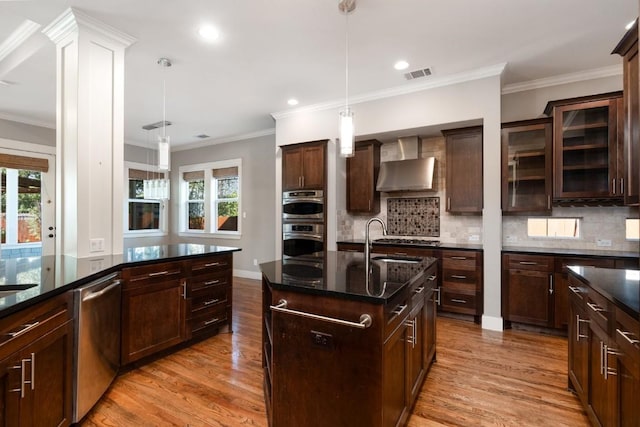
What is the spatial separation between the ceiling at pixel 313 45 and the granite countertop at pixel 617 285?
2.09 m

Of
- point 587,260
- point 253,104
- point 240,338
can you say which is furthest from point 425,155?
point 240,338

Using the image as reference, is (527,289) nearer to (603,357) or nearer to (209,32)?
(603,357)

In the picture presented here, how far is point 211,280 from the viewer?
316 cm

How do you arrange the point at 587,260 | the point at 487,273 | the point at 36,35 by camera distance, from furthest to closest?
the point at 487,273, the point at 587,260, the point at 36,35

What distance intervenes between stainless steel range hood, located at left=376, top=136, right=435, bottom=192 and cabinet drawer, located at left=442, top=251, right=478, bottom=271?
96cm

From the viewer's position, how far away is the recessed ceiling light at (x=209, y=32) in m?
2.78

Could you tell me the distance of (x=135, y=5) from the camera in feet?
8.09

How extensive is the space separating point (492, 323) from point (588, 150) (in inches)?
84.6

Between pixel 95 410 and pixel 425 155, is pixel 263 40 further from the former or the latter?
pixel 95 410

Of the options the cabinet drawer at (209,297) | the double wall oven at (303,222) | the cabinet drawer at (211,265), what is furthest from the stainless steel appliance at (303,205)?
the cabinet drawer at (209,297)

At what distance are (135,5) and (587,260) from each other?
4.69 metres

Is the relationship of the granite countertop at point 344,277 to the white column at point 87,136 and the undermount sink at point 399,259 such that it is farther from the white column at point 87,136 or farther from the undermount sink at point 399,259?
the white column at point 87,136

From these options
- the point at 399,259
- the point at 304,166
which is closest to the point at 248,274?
the point at 304,166

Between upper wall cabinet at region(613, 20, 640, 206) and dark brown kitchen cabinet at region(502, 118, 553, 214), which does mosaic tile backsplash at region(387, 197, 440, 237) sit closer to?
dark brown kitchen cabinet at region(502, 118, 553, 214)
